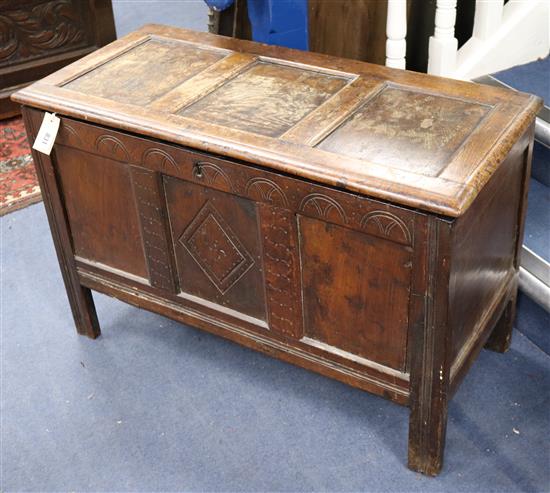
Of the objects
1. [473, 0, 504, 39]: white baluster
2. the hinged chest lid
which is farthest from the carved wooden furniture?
[473, 0, 504, 39]: white baluster

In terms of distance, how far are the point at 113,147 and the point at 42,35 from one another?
6.88 feet

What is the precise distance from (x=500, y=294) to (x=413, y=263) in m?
0.52

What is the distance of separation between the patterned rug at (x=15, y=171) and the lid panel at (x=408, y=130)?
178cm

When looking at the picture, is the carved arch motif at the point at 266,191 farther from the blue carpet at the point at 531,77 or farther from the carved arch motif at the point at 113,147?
the blue carpet at the point at 531,77

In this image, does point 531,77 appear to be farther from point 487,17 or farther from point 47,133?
point 47,133

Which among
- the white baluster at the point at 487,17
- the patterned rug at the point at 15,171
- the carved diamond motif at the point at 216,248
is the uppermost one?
the white baluster at the point at 487,17

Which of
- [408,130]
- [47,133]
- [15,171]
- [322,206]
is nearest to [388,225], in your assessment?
[322,206]

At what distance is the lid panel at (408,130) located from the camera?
1697mm

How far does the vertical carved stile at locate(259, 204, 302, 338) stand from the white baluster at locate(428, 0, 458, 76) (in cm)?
99

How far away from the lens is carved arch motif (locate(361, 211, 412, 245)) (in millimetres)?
1624

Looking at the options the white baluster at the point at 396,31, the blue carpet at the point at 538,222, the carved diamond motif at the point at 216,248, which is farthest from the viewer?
the white baluster at the point at 396,31

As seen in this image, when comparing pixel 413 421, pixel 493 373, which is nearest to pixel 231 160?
pixel 413 421

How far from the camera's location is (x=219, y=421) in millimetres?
2193

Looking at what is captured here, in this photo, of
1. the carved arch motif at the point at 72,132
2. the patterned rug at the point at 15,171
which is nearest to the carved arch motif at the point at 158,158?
the carved arch motif at the point at 72,132
